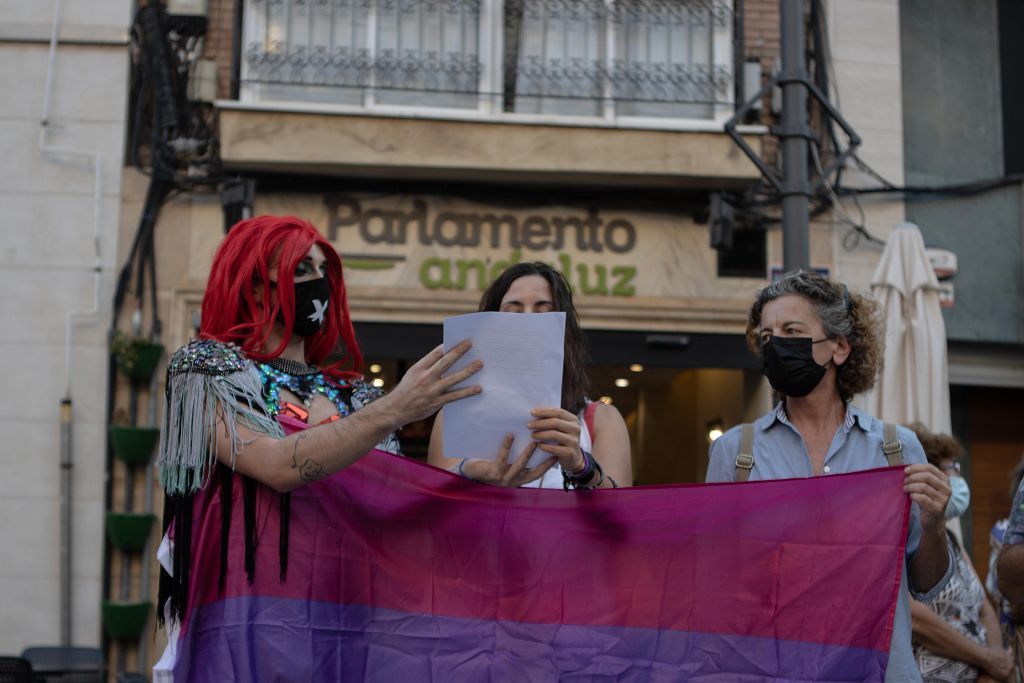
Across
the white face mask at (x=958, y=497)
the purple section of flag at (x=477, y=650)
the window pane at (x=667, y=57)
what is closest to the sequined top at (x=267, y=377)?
the purple section of flag at (x=477, y=650)

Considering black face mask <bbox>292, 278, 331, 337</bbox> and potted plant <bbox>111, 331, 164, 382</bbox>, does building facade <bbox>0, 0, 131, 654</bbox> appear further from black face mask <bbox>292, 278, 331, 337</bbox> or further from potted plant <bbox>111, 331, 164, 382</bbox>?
black face mask <bbox>292, 278, 331, 337</bbox>

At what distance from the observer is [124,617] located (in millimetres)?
9312

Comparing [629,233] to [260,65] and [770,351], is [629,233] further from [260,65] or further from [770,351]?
[770,351]

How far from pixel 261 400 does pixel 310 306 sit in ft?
1.02

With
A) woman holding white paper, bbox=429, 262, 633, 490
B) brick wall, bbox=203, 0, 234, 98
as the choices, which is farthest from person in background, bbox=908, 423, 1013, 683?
brick wall, bbox=203, 0, 234, 98

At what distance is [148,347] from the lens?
9.52 meters

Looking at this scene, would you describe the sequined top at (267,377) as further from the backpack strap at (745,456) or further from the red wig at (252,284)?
the backpack strap at (745,456)

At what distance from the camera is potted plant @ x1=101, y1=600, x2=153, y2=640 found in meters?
9.30

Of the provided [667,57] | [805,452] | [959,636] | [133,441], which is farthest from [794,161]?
[133,441]

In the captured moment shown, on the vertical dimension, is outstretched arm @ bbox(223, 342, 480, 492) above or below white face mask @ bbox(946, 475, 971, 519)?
above

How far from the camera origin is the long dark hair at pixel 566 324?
340cm

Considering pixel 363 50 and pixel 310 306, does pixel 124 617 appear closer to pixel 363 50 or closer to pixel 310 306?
pixel 363 50

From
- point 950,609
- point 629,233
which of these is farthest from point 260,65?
point 950,609

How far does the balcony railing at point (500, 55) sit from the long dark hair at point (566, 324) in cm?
672
